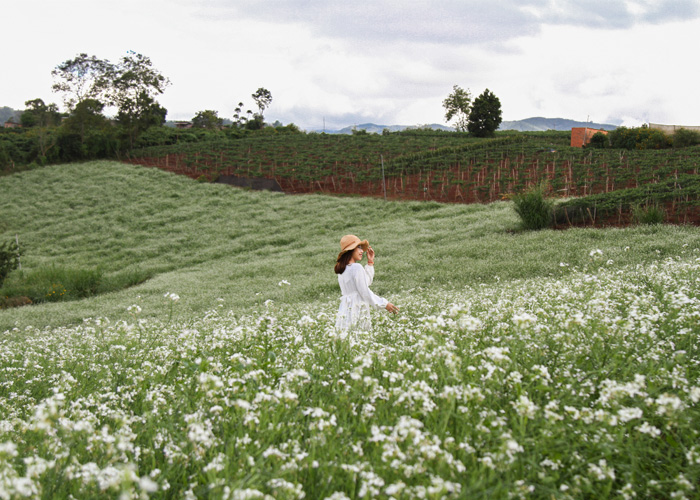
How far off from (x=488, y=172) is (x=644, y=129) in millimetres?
24823

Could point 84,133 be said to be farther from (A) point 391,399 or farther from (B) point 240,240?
(A) point 391,399

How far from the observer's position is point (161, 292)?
62.1ft

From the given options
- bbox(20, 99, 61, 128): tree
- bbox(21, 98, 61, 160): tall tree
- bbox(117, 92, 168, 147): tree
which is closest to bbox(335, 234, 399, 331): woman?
bbox(21, 98, 61, 160): tall tree

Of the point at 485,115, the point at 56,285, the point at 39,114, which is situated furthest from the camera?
the point at 39,114

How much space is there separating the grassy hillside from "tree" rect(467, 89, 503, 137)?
38.9 meters

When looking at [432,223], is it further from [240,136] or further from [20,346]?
[240,136]

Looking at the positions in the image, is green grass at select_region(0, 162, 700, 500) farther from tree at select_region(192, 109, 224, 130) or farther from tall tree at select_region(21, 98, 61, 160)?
tree at select_region(192, 109, 224, 130)

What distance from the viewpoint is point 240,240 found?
2823 cm

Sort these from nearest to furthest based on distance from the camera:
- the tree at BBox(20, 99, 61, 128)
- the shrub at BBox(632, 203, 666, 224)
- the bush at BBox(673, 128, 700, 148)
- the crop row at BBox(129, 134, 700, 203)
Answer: the shrub at BBox(632, 203, 666, 224), the crop row at BBox(129, 134, 700, 203), the bush at BBox(673, 128, 700, 148), the tree at BBox(20, 99, 61, 128)

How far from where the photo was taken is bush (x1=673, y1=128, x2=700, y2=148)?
45.9 metres

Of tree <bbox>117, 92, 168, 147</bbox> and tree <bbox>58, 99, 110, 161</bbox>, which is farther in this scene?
tree <bbox>117, 92, 168, 147</bbox>

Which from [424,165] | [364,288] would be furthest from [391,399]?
[424,165]

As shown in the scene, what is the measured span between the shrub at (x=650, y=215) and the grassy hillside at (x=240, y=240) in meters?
1.47

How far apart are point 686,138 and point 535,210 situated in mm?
37363
